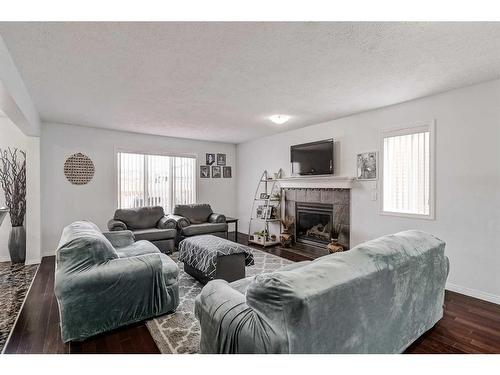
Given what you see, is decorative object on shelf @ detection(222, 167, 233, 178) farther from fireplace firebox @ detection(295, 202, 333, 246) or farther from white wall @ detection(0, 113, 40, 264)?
white wall @ detection(0, 113, 40, 264)

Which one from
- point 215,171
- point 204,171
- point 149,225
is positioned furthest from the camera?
point 215,171

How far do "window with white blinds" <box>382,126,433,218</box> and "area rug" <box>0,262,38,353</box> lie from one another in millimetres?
4650

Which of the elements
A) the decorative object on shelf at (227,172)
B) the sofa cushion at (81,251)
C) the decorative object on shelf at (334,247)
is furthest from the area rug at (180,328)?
the decorative object on shelf at (227,172)

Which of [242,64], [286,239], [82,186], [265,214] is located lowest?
[286,239]

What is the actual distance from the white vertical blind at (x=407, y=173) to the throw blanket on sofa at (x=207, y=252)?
2.32 m

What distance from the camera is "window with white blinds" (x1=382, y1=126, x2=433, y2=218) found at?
354cm

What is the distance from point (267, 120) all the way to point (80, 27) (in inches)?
125

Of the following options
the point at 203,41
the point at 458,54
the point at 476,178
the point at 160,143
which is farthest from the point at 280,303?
the point at 160,143

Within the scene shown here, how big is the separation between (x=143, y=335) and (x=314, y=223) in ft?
12.3

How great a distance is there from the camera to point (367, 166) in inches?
165

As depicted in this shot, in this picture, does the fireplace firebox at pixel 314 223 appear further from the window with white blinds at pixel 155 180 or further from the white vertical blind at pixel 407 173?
the window with white blinds at pixel 155 180

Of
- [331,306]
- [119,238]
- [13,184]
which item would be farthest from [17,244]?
[331,306]

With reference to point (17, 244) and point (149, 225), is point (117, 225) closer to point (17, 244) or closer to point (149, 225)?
point (149, 225)

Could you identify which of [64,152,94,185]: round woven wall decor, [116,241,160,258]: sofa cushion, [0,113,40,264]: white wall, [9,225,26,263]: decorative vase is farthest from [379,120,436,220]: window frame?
[9,225,26,263]: decorative vase
